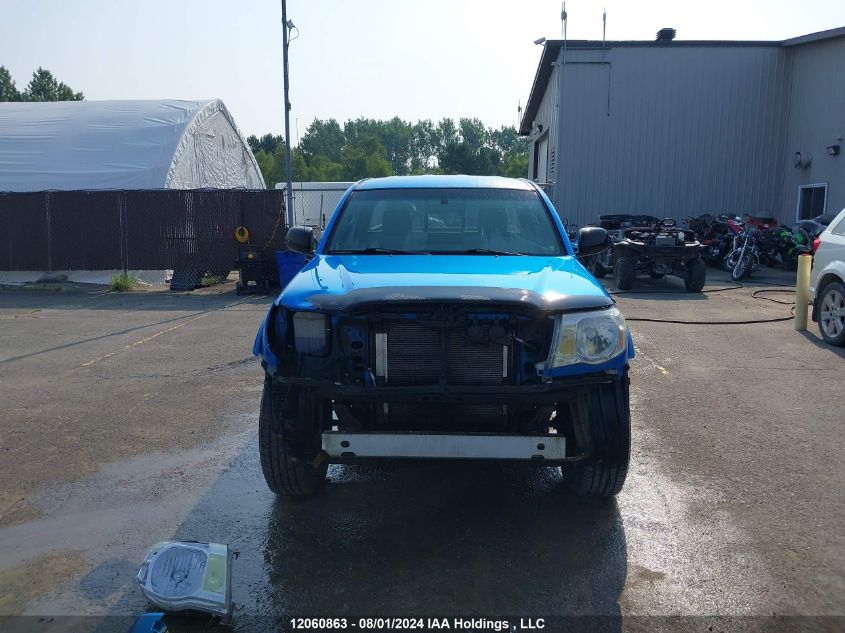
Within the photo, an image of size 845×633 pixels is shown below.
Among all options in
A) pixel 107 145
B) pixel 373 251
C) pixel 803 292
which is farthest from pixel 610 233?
pixel 107 145

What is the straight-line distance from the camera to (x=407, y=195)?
17.9ft

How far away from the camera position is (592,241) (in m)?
5.38

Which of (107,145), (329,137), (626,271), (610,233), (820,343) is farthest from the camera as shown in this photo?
(329,137)

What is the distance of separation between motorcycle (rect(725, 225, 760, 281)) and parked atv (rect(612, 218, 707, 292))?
202 cm

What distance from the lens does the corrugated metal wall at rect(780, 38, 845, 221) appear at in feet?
61.5

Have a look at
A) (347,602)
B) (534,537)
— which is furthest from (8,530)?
(534,537)

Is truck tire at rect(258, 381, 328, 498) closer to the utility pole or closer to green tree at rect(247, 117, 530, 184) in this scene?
the utility pole

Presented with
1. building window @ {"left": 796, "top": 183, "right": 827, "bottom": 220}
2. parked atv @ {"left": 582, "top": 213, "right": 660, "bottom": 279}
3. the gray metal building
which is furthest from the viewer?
the gray metal building

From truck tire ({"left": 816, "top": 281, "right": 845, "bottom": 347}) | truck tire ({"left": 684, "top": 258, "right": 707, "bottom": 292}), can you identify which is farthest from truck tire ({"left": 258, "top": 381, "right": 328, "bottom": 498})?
truck tire ({"left": 684, "top": 258, "right": 707, "bottom": 292})

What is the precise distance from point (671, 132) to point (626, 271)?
28.9ft

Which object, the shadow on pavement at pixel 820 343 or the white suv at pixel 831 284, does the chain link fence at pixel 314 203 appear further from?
the white suv at pixel 831 284

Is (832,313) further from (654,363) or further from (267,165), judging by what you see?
(267,165)

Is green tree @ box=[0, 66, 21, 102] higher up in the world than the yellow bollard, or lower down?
higher up

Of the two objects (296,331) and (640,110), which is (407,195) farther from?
(640,110)
